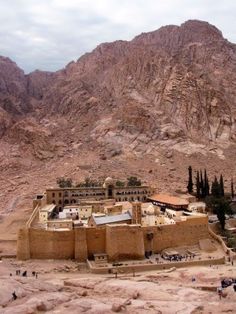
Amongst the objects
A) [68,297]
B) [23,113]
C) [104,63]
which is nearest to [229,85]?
[104,63]

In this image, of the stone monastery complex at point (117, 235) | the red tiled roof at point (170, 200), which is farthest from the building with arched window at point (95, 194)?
the stone monastery complex at point (117, 235)

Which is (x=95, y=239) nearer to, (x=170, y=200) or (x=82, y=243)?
(x=82, y=243)

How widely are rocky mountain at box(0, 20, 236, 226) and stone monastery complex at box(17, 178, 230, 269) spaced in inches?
918

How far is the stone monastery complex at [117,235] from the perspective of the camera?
146 ft

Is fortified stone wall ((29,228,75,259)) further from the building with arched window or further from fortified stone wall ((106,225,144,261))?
the building with arched window

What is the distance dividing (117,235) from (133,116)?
53755mm

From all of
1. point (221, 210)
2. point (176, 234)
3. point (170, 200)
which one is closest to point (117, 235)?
point (176, 234)

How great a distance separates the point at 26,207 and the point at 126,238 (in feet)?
90.6

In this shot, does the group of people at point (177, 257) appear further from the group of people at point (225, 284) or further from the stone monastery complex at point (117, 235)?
the group of people at point (225, 284)

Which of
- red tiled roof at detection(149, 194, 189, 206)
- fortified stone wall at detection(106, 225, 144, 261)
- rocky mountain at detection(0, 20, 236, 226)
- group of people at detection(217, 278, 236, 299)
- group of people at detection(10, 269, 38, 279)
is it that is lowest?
group of people at detection(217, 278, 236, 299)

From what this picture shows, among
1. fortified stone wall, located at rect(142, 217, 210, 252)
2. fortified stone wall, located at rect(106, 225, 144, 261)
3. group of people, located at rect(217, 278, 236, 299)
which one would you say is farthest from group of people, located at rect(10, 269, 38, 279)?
group of people, located at rect(217, 278, 236, 299)

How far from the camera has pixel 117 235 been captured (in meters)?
44.3

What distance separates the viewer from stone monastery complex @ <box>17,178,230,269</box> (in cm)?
4441

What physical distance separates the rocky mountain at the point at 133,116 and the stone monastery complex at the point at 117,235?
2332 centimetres
